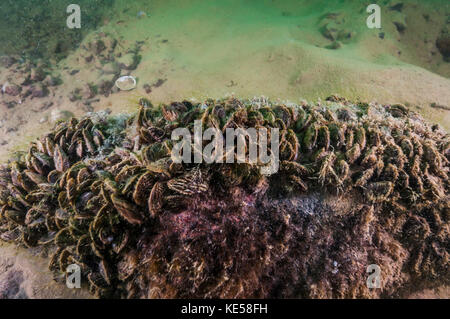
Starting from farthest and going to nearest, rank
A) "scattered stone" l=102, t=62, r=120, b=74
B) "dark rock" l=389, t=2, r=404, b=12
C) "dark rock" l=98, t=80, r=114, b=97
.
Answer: "dark rock" l=389, t=2, r=404, b=12, "scattered stone" l=102, t=62, r=120, b=74, "dark rock" l=98, t=80, r=114, b=97

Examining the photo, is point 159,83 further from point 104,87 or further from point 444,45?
point 444,45

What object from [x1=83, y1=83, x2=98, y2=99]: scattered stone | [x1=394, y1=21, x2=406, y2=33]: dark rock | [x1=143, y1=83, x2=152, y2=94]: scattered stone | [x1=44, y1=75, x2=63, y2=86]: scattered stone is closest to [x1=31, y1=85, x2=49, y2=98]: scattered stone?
[x1=44, y1=75, x2=63, y2=86]: scattered stone

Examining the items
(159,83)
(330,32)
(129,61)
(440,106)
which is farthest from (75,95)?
(440,106)

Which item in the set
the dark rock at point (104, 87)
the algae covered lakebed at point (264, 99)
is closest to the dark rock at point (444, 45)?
the algae covered lakebed at point (264, 99)

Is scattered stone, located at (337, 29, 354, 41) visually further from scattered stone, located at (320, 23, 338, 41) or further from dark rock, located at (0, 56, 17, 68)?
dark rock, located at (0, 56, 17, 68)
